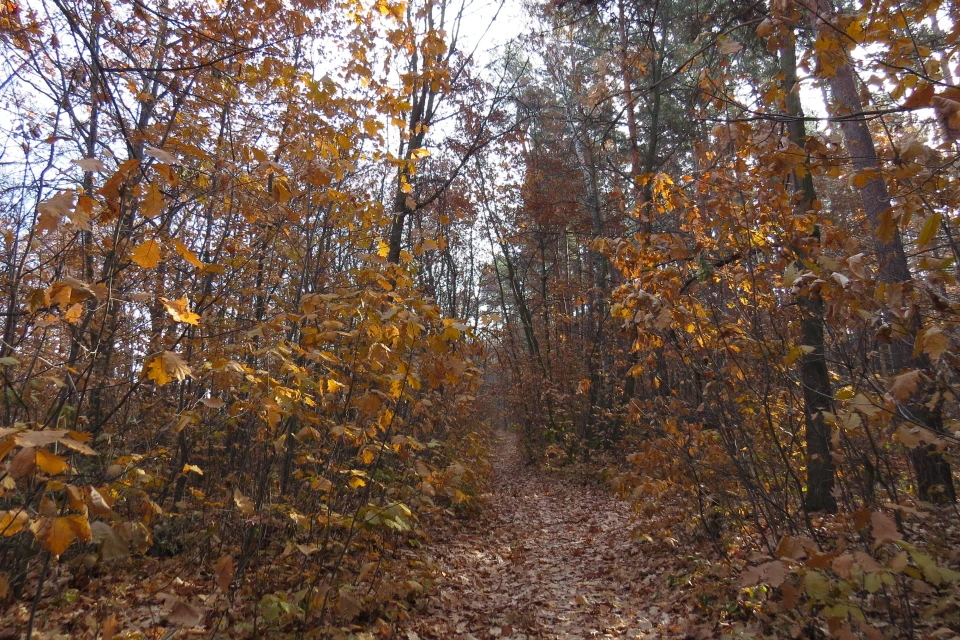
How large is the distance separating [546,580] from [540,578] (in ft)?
0.30

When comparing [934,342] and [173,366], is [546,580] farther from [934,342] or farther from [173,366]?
[173,366]

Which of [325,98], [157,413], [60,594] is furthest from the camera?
[157,413]

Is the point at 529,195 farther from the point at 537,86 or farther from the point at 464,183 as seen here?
the point at 537,86

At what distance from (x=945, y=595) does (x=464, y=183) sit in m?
13.2

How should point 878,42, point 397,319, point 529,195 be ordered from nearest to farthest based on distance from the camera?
1. point 878,42
2. point 397,319
3. point 529,195

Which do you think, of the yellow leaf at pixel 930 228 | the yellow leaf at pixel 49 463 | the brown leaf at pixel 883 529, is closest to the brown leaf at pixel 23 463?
the yellow leaf at pixel 49 463

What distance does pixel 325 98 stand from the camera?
451cm

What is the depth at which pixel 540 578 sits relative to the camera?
5730mm

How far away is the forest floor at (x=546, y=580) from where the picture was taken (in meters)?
4.38

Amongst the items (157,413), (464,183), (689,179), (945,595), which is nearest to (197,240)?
(157,413)

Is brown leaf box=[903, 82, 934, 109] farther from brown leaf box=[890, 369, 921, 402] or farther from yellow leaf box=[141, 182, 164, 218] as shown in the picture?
yellow leaf box=[141, 182, 164, 218]

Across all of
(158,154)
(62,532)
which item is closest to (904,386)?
(158,154)

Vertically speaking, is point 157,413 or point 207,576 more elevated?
point 157,413

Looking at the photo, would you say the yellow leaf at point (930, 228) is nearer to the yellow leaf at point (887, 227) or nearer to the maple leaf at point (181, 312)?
the yellow leaf at point (887, 227)
